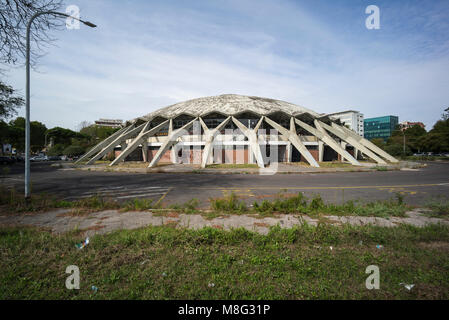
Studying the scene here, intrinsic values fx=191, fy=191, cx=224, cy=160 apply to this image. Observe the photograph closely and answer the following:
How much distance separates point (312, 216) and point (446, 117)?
71435 mm

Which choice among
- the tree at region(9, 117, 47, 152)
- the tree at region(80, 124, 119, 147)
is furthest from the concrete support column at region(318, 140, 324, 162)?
the tree at region(80, 124, 119, 147)

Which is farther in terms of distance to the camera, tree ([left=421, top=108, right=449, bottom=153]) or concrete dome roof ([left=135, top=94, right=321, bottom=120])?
tree ([left=421, top=108, right=449, bottom=153])

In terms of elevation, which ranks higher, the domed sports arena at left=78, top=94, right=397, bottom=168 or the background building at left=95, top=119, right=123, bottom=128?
the background building at left=95, top=119, right=123, bottom=128

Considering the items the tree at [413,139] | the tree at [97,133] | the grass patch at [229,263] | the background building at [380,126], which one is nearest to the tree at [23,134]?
the tree at [97,133]

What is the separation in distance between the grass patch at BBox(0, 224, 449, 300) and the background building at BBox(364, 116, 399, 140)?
157659 mm

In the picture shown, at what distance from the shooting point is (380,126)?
13188cm

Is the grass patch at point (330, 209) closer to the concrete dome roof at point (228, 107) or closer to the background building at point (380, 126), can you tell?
the concrete dome roof at point (228, 107)

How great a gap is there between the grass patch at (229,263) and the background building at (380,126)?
158m

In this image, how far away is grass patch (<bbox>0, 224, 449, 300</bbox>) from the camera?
99.9 inches

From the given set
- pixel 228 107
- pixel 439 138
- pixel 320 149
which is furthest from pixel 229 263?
pixel 439 138

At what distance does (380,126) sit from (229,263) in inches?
6671

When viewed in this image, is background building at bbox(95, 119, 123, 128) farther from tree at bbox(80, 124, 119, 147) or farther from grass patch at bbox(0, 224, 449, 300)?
grass patch at bbox(0, 224, 449, 300)

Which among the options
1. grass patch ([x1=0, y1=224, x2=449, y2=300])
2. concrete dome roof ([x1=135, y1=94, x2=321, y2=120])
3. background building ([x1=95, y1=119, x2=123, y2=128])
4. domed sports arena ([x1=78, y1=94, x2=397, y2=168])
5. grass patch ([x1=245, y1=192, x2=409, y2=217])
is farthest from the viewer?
background building ([x1=95, y1=119, x2=123, y2=128])

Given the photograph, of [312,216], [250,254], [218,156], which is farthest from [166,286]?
[218,156]
